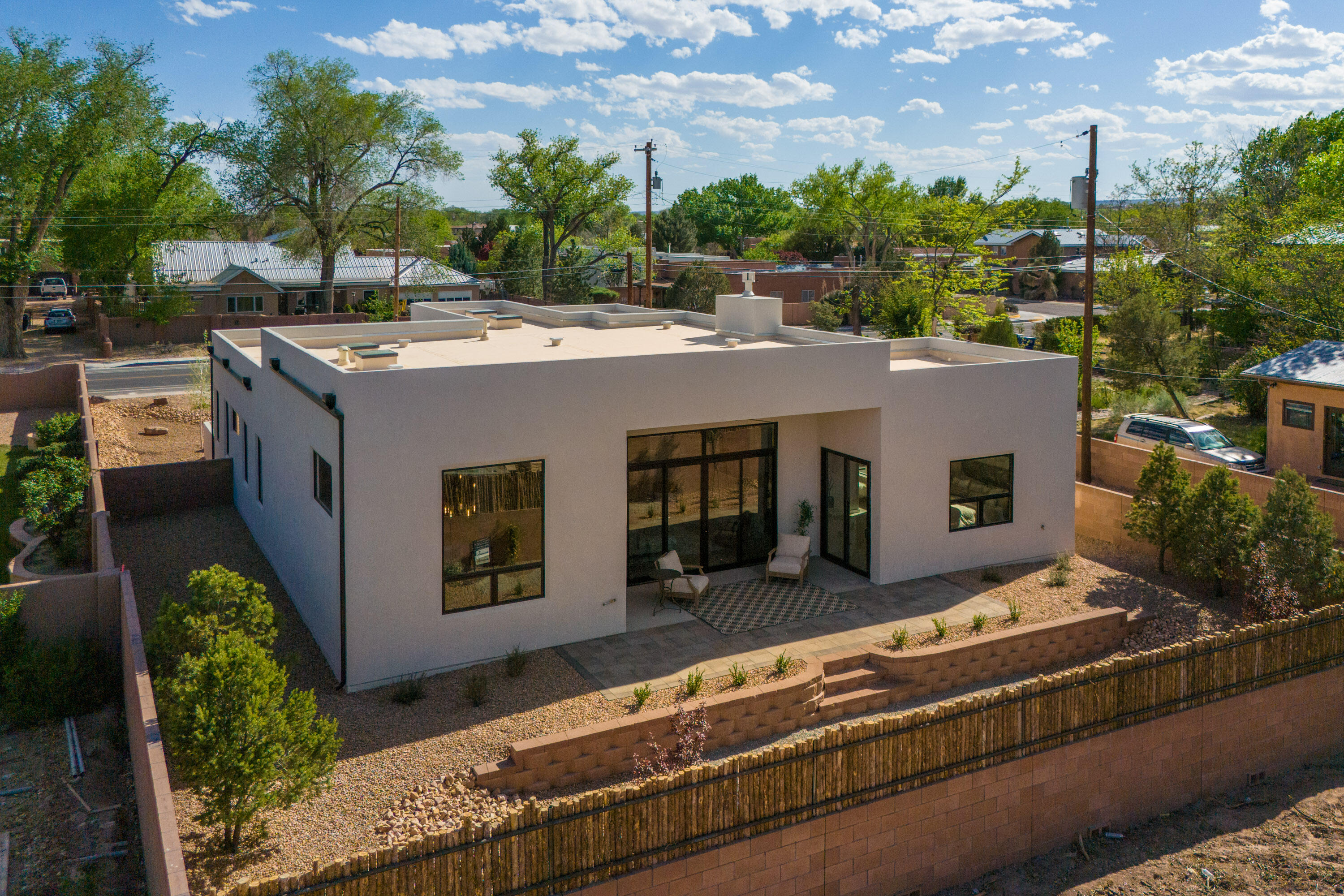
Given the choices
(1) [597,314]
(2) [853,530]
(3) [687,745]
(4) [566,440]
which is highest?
(1) [597,314]

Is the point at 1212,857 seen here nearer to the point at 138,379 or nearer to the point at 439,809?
the point at 439,809

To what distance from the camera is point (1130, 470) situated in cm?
2206

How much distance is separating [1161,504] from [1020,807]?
27.2ft

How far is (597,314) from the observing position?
2197cm

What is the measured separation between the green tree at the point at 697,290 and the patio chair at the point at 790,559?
33.2 m

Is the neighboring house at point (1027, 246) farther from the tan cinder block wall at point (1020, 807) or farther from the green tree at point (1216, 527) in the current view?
the tan cinder block wall at point (1020, 807)

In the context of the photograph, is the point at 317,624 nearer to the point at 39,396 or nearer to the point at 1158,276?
the point at 39,396

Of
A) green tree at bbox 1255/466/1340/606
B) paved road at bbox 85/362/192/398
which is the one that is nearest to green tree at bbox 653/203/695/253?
paved road at bbox 85/362/192/398

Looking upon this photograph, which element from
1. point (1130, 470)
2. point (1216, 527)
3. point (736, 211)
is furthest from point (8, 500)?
point (736, 211)

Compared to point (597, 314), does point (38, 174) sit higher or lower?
higher

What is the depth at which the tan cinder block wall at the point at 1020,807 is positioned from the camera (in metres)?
7.89

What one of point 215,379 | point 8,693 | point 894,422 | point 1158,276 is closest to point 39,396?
point 215,379

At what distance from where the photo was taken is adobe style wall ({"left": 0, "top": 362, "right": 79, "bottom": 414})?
98.4 feet

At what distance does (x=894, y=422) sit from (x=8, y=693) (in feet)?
38.7
